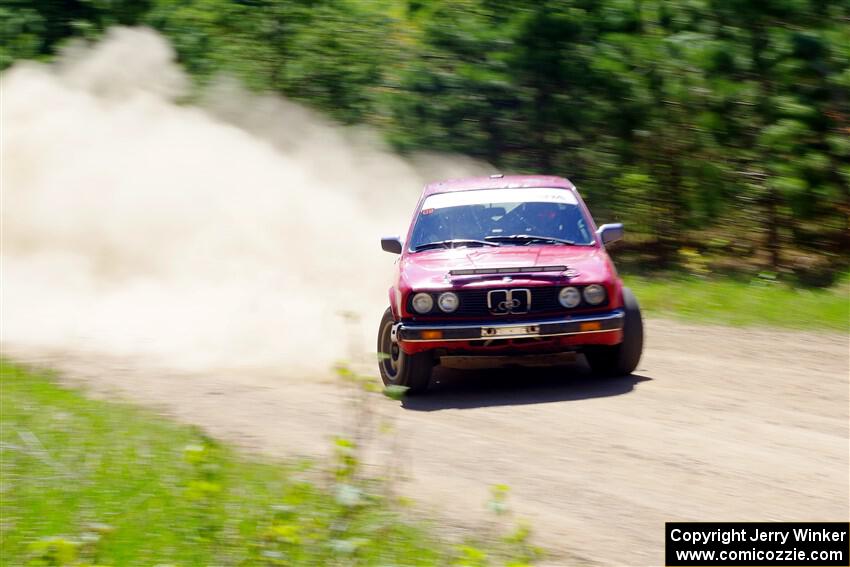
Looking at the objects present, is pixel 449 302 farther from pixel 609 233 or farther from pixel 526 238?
pixel 609 233

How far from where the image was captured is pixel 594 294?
29.0 ft

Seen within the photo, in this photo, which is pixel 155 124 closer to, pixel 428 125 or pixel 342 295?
pixel 428 125

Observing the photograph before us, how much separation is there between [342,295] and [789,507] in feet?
30.0

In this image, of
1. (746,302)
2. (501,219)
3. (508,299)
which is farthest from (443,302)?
(746,302)

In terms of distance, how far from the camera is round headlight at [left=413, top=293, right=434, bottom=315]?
8.79 meters

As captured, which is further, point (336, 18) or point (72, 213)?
point (336, 18)

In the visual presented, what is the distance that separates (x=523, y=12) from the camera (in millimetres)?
16656

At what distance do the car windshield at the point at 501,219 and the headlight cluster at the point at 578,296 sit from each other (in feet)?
3.06

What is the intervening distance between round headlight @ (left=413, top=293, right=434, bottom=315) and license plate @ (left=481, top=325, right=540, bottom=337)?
48 centimetres

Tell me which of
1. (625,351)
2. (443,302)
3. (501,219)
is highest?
(501,219)

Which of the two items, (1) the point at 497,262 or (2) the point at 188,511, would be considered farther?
(1) the point at 497,262

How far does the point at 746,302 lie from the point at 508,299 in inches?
235

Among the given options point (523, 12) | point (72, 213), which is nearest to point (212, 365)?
point (72, 213)

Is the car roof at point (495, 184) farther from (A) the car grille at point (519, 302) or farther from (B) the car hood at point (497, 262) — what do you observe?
(A) the car grille at point (519, 302)
